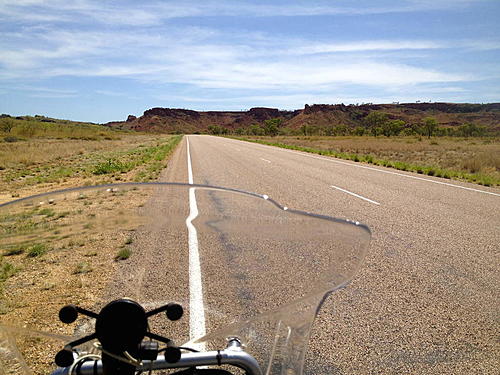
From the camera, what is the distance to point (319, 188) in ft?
39.3

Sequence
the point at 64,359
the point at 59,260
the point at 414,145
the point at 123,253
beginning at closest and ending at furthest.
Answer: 1. the point at 64,359
2. the point at 59,260
3. the point at 123,253
4. the point at 414,145

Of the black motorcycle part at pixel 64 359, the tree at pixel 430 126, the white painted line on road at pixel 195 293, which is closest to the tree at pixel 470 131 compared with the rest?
the tree at pixel 430 126

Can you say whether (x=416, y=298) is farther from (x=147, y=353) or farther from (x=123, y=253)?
(x=147, y=353)

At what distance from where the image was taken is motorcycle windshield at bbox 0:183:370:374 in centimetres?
165

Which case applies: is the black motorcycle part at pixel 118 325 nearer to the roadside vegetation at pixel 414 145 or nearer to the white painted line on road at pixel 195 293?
the white painted line on road at pixel 195 293

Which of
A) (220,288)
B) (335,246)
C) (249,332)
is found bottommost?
(249,332)

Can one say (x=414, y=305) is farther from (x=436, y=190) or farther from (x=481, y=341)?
(x=436, y=190)

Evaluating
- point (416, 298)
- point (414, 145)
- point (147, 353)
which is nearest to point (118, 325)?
point (147, 353)

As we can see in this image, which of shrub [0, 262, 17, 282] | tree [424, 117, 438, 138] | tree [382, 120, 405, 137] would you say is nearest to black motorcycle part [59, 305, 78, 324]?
shrub [0, 262, 17, 282]

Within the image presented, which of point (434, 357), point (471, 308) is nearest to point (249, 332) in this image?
point (434, 357)

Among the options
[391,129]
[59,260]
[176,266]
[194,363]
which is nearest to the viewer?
[194,363]

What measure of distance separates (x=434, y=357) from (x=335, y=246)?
1860 mm

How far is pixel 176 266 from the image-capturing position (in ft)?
6.33

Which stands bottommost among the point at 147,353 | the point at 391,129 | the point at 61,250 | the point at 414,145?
the point at 414,145
